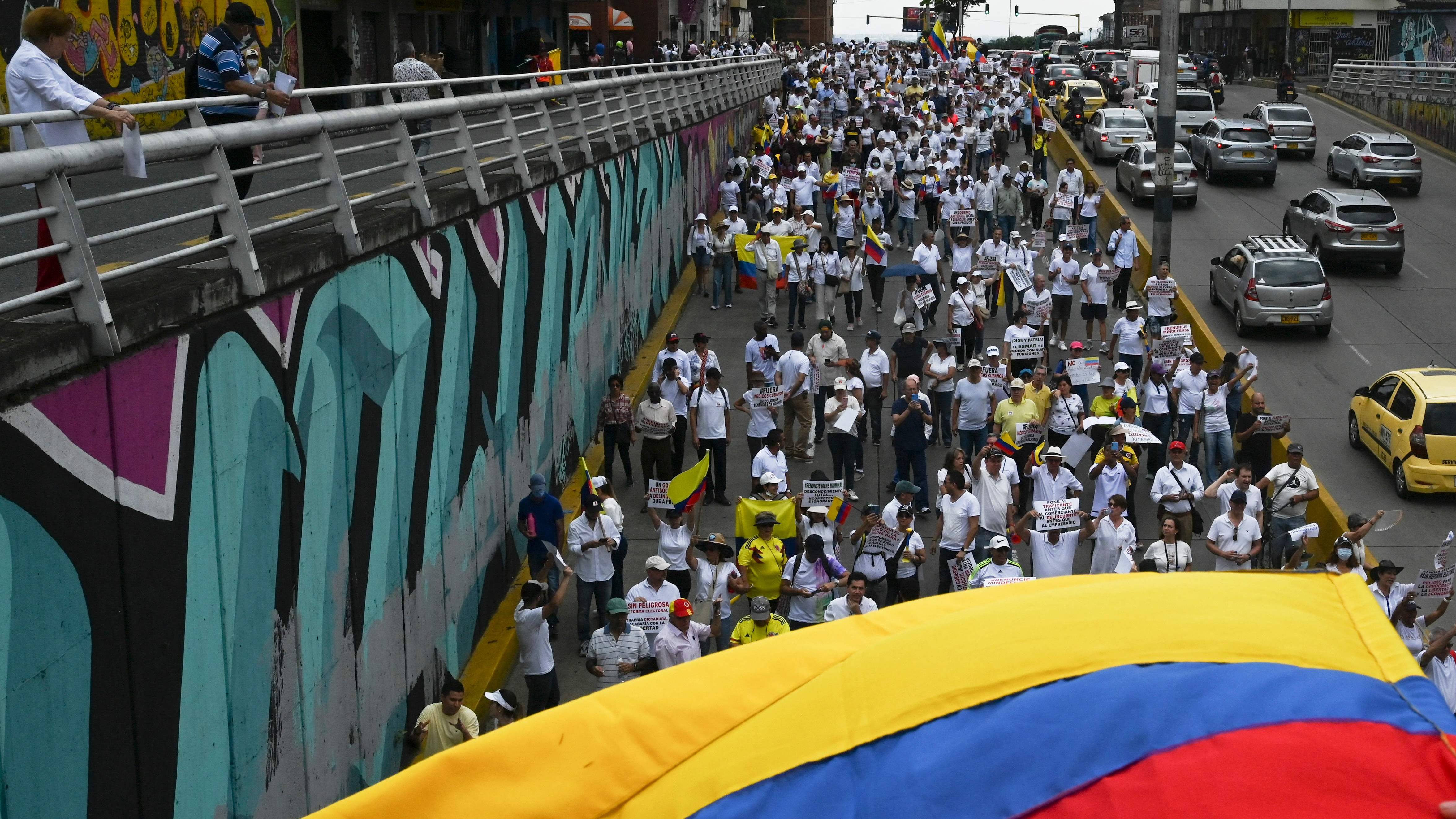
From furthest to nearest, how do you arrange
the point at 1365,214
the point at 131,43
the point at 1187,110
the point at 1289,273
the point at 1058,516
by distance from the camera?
the point at 1187,110, the point at 1365,214, the point at 1289,273, the point at 131,43, the point at 1058,516

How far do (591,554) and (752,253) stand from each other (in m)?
10.9

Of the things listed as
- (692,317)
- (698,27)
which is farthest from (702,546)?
(698,27)

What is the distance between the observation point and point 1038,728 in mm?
3285

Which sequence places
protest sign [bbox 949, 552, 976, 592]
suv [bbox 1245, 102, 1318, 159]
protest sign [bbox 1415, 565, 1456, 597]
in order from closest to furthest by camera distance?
protest sign [bbox 1415, 565, 1456, 597] → protest sign [bbox 949, 552, 976, 592] → suv [bbox 1245, 102, 1318, 159]

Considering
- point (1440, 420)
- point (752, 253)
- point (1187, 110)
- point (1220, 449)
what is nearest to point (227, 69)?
point (1220, 449)

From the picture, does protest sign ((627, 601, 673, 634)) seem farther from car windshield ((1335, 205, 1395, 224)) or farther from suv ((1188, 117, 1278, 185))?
suv ((1188, 117, 1278, 185))

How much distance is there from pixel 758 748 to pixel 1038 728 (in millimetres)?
678

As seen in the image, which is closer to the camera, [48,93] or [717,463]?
[48,93]

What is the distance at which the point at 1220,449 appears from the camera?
53.7ft

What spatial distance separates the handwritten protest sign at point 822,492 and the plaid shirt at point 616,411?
410 cm

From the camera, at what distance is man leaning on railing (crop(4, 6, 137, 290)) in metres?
6.54

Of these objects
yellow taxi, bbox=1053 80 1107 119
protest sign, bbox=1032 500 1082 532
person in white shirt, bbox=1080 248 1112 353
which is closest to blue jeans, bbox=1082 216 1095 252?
person in white shirt, bbox=1080 248 1112 353

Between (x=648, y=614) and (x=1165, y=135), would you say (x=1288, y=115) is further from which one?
(x=648, y=614)

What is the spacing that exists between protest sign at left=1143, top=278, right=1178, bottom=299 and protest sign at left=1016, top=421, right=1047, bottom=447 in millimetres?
5895
